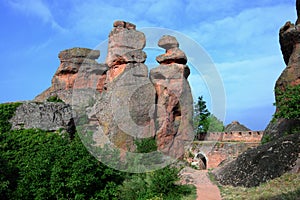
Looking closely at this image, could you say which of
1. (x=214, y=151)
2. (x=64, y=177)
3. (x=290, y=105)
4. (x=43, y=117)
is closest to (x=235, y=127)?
(x=214, y=151)

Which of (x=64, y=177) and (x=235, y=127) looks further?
(x=235, y=127)

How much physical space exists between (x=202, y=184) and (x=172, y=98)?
7.36 metres

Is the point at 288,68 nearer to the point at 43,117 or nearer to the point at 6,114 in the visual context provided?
the point at 43,117

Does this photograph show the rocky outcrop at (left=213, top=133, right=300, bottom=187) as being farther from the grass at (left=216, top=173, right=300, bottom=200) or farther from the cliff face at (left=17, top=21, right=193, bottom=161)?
the cliff face at (left=17, top=21, right=193, bottom=161)

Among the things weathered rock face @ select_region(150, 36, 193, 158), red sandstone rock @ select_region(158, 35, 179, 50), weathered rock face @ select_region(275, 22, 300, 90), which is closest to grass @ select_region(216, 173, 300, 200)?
weathered rock face @ select_region(150, 36, 193, 158)

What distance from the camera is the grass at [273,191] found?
26.7ft

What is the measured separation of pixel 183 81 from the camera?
19.4 m

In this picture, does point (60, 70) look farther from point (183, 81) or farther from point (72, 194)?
point (72, 194)

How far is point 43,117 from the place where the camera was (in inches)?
553

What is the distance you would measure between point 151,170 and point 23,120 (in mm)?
6344

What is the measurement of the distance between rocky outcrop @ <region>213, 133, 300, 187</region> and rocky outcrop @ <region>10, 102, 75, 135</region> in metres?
7.51

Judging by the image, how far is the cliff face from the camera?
16.5 meters

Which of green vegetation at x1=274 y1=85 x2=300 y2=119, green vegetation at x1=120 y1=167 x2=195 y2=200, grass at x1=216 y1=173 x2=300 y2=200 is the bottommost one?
grass at x1=216 y1=173 x2=300 y2=200

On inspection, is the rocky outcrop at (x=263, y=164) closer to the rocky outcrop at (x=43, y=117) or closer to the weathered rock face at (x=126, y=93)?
the weathered rock face at (x=126, y=93)
